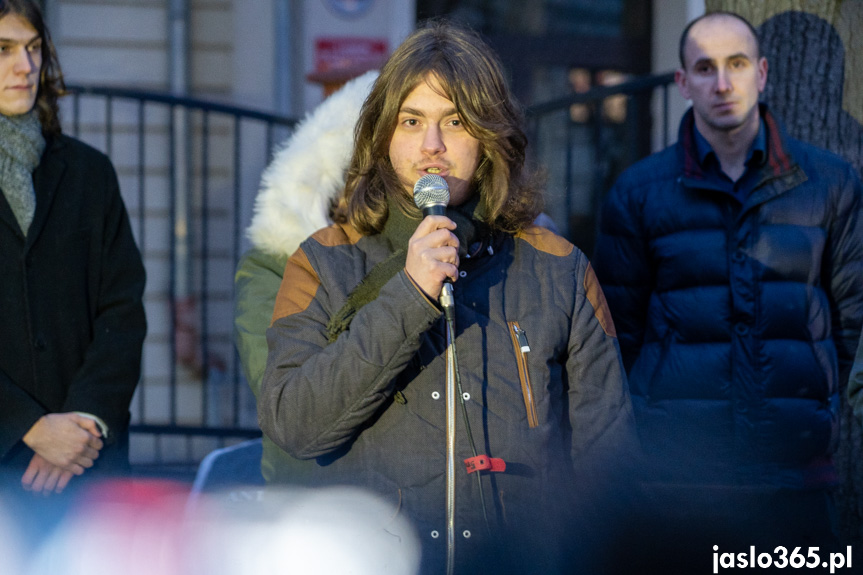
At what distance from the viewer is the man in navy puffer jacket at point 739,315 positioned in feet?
10.6

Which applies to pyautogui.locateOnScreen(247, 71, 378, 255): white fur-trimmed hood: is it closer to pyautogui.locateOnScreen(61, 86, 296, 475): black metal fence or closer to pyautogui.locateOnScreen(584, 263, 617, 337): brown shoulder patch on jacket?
pyautogui.locateOnScreen(584, 263, 617, 337): brown shoulder patch on jacket

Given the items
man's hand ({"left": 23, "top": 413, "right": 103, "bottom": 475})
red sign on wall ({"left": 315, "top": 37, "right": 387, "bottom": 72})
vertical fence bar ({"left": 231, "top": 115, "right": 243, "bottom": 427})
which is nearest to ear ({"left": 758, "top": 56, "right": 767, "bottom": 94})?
man's hand ({"left": 23, "top": 413, "right": 103, "bottom": 475})

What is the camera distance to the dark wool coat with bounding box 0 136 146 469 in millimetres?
3088

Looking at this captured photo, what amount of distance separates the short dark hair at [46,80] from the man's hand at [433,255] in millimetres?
1893

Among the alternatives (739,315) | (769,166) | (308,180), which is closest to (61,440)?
(308,180)

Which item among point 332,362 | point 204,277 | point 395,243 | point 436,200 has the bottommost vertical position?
point 204,277

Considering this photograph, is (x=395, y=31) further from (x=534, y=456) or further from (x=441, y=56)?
(x=534, y=456)

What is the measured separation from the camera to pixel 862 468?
3707mm

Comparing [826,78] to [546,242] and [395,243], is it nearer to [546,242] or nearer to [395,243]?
[546,242]

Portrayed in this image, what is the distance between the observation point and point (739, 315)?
3252 mm

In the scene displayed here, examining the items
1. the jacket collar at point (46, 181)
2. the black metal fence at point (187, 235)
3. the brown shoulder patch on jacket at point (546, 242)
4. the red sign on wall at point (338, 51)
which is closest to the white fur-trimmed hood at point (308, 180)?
the jacket collar at point (46, 181)

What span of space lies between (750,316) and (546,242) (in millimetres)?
1232

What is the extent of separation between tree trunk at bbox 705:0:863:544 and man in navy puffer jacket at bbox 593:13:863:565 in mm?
439

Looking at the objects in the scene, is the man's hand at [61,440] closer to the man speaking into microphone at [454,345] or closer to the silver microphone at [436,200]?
the man speaking into microphone at [454,345]
